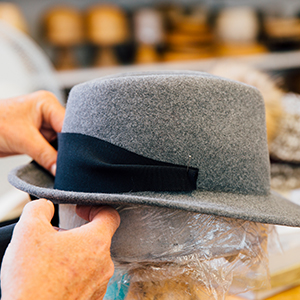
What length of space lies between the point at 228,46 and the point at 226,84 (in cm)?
175

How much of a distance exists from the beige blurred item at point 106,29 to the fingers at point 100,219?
1.75 meters

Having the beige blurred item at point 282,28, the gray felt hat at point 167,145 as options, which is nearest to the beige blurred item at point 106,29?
the beige blurred item at point 282,28

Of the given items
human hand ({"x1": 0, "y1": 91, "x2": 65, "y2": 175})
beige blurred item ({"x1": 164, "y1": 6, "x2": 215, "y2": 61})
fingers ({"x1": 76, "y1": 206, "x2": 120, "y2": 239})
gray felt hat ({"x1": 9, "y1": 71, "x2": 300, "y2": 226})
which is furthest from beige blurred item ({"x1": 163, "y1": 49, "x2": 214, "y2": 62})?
fingers ({"x1": 76, "y1": 206, "x2": 120, "y2": 239})

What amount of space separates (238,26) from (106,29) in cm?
92

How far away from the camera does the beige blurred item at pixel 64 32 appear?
1958mm

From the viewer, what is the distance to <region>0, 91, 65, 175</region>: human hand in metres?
0.62

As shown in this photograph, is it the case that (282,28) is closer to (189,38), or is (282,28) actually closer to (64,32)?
(189,38)

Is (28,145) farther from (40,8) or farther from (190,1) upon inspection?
(190,1)

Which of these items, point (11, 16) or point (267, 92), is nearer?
point (267, 92)

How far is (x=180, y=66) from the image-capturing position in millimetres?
2025

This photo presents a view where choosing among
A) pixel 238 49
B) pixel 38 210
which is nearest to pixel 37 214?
pixel 38 210

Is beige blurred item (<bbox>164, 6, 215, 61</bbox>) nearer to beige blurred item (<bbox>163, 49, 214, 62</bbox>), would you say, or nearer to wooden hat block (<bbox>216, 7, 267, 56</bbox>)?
beige blurred item (<bbox>163, 49, 214, 62</bbox>)

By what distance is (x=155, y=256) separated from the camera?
483 millimetres

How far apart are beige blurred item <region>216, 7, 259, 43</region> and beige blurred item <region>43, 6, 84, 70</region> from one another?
3.30ft
